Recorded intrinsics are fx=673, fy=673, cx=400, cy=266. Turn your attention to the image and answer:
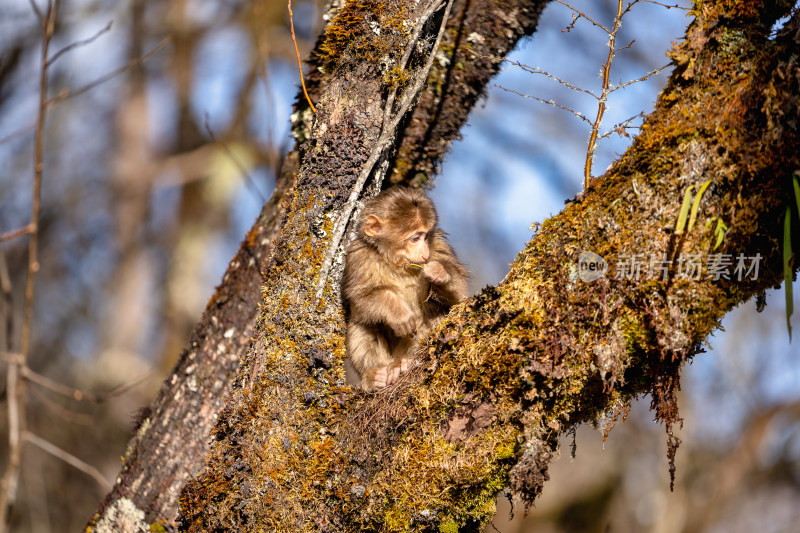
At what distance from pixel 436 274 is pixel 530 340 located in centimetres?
139

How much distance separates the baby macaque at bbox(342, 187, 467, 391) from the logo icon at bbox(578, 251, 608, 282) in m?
1.43

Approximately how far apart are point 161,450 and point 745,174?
9.54 feet

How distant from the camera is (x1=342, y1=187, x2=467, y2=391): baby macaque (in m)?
3.49

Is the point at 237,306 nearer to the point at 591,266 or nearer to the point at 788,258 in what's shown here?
the point at 591,266

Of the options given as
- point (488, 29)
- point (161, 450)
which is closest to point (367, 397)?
point (161, 450)

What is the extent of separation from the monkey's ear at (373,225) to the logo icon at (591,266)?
1.60 metres

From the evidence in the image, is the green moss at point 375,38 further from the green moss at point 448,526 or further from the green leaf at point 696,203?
the green moss at point 448,526

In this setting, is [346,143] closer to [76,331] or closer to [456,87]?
[456,87]

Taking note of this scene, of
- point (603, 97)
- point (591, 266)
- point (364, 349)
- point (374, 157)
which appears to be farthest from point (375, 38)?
point (364, 349)

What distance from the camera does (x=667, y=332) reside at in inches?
82.0

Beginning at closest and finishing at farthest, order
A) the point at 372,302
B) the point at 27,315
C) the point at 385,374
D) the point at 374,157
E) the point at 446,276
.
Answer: the point at 27,315, the point at 374,157, the point at 385,374, the point at 372,302, the point at 446,276

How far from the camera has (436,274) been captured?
3539 millimetres

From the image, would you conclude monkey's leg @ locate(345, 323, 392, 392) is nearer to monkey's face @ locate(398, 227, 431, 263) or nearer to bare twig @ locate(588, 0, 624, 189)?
monkey's face @ locate(398, 227, 431, 263)

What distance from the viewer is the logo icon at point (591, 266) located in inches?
83.5
